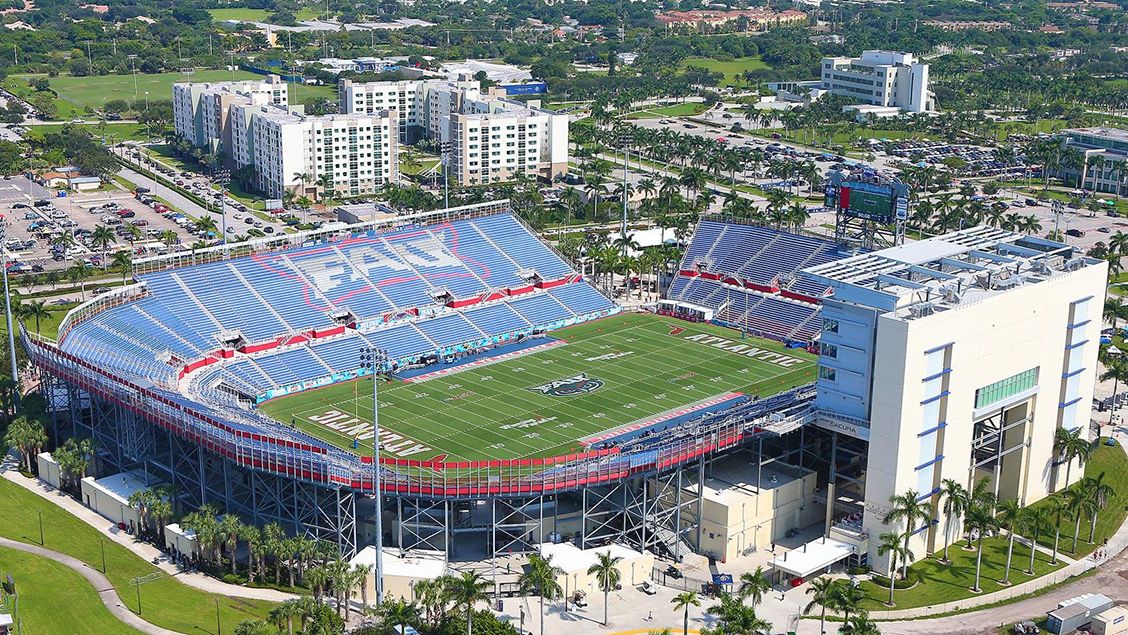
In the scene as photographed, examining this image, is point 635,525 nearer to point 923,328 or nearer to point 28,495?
point 923,328

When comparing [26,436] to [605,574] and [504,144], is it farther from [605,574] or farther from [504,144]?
[504,144]

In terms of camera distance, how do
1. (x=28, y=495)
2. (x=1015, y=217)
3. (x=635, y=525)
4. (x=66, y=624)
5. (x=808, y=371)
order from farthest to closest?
(x=1015, y=217)
(x=808, y=371)
(x=28, y=495)
(x=635, y=525)
(x=66, y=624)

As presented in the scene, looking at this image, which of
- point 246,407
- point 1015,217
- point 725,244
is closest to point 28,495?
point 246,407

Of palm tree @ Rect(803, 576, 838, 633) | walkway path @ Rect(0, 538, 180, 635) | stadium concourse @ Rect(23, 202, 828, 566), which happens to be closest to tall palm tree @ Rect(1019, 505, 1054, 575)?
stadium concourse @ Rect(23, 202, 828, 566)

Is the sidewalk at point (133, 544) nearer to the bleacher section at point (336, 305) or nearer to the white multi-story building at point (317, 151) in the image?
the bleacher section at point (336, 305)

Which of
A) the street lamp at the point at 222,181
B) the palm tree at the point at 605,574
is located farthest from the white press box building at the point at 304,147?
the palm tree at the point at 605,574
